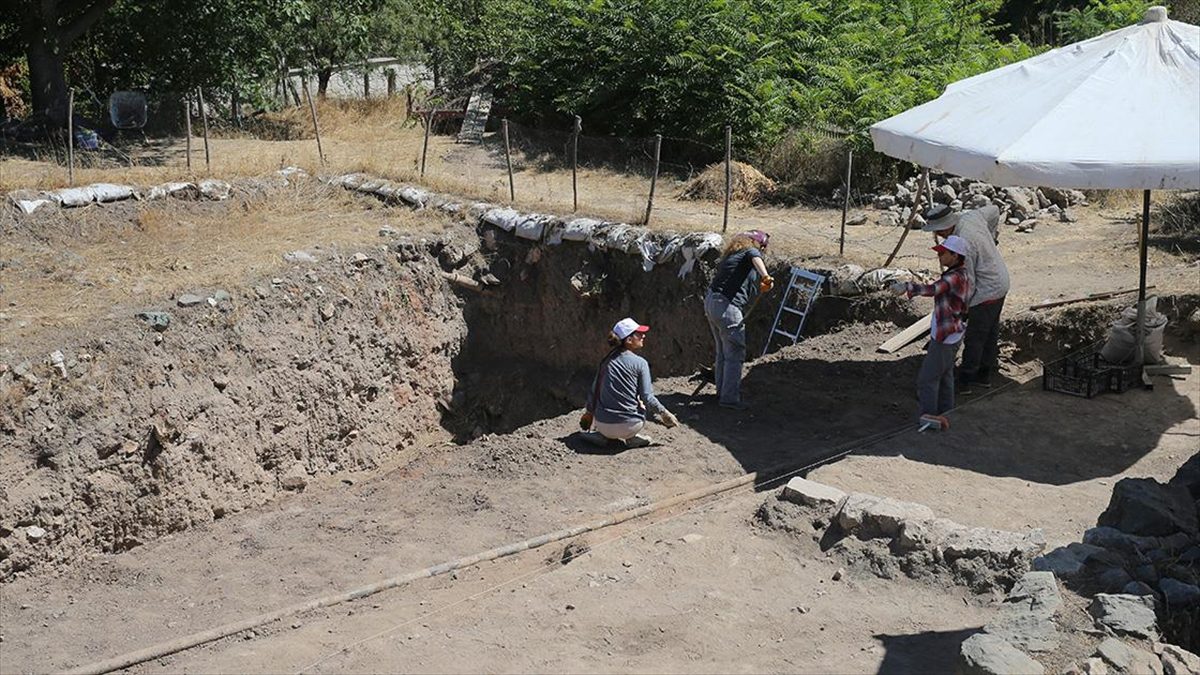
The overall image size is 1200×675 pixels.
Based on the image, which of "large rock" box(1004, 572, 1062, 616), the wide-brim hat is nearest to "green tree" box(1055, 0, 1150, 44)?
the wide-brim hat

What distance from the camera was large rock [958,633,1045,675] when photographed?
228 inches

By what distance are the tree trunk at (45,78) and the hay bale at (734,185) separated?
427 inches

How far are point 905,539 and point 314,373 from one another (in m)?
7.51

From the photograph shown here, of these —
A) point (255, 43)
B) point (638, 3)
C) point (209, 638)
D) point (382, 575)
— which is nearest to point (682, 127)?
point (638, 3)

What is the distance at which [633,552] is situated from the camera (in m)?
8.34

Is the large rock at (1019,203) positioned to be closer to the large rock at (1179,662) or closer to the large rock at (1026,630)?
the large rock at (1026,630)

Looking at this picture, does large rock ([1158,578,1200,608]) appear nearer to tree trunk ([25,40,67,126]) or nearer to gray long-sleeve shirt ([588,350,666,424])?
gray long-sleeve shirt ([588,350,666,424])

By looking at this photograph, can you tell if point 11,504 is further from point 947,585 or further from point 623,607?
point 947,585

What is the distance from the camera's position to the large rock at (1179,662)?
237 inches

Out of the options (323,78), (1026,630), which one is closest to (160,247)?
(1026,630)

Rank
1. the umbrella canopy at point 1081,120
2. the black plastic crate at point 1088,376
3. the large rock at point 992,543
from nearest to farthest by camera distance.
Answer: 1. the large rock at point 992,543
2. the umbrella canopy at point 1081,120
3. the black plastic crate at point 1088,376

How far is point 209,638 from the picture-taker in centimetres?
791

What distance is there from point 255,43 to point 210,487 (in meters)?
13.5

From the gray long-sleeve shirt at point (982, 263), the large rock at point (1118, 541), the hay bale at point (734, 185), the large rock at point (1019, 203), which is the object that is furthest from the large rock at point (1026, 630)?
the hay bale at point (734, 185)
